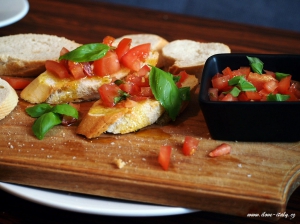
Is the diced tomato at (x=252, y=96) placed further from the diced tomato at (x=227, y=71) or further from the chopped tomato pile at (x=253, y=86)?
the diced tomato at (x=227, y=71)

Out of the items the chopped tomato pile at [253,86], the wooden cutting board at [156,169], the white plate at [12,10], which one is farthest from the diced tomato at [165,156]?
the white plate at [12,10]

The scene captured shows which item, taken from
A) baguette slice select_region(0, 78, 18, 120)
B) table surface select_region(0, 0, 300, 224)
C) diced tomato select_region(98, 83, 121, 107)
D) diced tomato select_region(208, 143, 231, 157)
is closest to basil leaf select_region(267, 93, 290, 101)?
diced tomato select_region(208, 143, 231, 157)

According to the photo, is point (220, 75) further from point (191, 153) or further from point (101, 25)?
point (101, 25)

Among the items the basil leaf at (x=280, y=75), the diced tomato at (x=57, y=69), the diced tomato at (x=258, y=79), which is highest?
the basil leaf at (x=280, y=75)

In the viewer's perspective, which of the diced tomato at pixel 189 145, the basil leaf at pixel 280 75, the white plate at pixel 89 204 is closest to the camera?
the white plate at pixel 89 204

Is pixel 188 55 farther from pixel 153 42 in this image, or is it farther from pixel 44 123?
pixel 44 123

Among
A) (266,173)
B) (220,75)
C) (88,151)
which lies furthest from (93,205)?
(220,75)

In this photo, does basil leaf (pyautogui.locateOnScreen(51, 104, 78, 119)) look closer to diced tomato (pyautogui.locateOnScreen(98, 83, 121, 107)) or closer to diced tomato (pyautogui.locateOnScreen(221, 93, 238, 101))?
diced tomato (pyautogui.locateOnScreen(98, 83, 121, 107))
